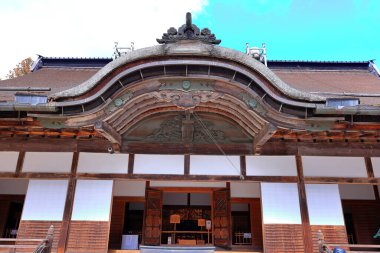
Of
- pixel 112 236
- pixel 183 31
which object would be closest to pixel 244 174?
pixel 183 31

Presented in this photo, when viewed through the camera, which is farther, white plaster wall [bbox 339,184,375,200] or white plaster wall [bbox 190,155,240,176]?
white plaster wall [bbox 339,184,375,200]

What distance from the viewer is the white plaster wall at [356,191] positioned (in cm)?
923

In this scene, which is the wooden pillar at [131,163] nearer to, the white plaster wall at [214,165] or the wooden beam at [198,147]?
the wooden beam at [198,147]

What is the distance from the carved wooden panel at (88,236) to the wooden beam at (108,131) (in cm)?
183

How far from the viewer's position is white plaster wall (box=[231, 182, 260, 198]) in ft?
27.9

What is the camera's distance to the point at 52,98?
583cm

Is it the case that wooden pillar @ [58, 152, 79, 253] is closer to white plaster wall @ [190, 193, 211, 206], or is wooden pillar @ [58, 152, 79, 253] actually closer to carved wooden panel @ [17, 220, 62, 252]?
carved wooden panel @ [17, 220, 62, 252]

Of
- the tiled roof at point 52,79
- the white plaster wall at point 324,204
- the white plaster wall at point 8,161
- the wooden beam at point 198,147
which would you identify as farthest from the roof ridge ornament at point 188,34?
the white plaster wall at point 8,161

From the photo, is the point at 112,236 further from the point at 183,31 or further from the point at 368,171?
the point at 368,171

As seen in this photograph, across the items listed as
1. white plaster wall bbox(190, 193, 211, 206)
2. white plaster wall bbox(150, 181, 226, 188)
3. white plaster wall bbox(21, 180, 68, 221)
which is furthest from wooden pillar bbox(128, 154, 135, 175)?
white plaster wall bbox(190, 193, 211, 206)

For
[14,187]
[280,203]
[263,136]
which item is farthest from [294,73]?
[14,187]

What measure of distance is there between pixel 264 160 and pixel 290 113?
162cm

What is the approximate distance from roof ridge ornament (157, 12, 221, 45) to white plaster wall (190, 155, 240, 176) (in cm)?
274

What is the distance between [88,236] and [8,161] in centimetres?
267
